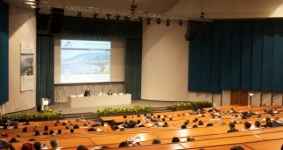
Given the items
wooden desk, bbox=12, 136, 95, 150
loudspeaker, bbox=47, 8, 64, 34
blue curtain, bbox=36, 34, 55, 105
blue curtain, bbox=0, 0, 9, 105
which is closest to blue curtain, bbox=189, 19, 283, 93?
blue curtain, bbox=36, 34, 55, 105

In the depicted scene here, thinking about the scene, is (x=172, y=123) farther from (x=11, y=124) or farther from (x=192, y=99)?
(x=192, y=99)

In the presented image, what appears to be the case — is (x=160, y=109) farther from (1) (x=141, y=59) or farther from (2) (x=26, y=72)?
(2) (x=26, y=72)

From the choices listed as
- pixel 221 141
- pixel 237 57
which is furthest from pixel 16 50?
pixel 221 141

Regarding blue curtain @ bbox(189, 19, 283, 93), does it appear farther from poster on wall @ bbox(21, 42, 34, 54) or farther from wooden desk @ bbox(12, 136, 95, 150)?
wooden desk @ bbox(12, 136, 95, 150)

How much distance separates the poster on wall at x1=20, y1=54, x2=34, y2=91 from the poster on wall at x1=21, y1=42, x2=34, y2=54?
193 mm

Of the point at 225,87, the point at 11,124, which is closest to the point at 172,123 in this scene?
the point at 11,124

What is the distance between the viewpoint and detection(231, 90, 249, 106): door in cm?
1739

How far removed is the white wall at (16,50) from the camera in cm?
1409

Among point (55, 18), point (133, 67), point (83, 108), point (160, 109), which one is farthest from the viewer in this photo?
point (133, 67)

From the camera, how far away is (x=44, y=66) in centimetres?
1673

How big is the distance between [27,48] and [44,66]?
2.00 meters

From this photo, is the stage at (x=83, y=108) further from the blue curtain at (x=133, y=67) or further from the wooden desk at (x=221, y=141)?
the wooden desk at (x=221, y=141)

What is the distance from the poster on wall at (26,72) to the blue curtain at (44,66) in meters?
1.20

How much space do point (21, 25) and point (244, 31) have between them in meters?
11.8
